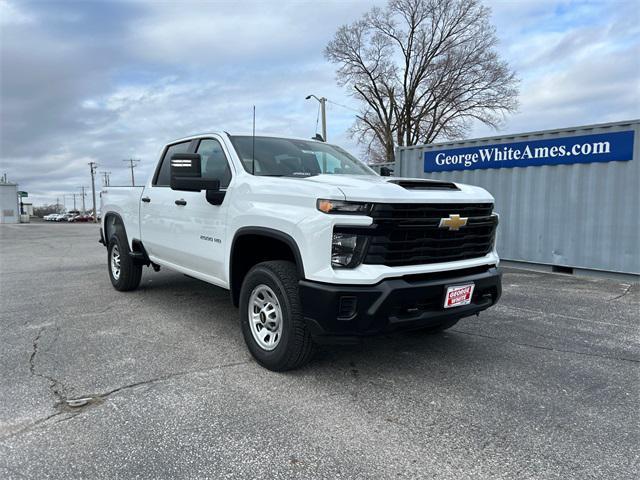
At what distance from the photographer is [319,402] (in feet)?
10.5

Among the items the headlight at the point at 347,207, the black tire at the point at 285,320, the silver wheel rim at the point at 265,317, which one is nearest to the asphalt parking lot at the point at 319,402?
the black tire at the point at 285,320

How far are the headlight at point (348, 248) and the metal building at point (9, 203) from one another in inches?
2476

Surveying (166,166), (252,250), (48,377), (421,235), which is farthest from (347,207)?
(166,166)

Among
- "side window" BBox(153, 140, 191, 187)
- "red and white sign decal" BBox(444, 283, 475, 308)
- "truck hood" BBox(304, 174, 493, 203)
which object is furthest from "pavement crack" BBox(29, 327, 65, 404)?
"red and white sign decal" BBox(444, 283, 475, 308)

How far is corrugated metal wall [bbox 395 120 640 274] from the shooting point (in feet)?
27.2

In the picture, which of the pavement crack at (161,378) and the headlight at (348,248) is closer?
the headlight at (348,248)

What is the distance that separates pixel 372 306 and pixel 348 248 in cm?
41

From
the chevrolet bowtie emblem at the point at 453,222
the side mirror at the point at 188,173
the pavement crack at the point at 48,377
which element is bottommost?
the pavement crack at the point at 48,377

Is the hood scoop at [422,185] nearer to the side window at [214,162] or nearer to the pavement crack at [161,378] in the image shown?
the side window at [214,162]

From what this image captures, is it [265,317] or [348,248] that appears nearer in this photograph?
[348,248]

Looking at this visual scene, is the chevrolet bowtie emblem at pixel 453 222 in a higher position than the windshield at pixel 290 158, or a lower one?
lower

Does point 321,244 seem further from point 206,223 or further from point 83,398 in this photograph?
point 83,398

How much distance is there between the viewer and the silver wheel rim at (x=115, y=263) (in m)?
6.80

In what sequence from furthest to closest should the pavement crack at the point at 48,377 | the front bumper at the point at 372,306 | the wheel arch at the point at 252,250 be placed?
the wheel arch at the point at 252,250 → the pavement crack at the point at 48,377 → the front bumper at the point at 372,306
